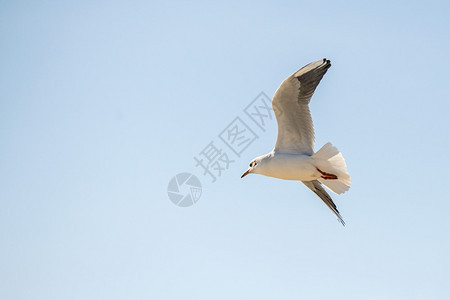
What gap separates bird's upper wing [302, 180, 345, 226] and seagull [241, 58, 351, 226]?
1.27 feet

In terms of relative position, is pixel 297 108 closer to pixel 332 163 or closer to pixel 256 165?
pixel 332 163

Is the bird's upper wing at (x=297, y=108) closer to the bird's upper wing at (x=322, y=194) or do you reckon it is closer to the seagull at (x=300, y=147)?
the seagull at (x=300, y=147)

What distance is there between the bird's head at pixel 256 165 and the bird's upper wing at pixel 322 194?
2.91 feet

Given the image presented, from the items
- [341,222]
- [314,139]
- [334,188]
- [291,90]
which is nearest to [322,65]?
[291,90]

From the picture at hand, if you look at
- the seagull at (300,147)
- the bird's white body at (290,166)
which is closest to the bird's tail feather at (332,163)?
the seagull at (300,147)

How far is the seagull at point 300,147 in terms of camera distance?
26.0 feet

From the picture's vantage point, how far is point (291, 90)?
789cm

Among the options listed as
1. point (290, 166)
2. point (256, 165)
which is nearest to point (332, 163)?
point (290, 166)

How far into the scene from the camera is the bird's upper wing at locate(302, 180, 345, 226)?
8.80 meters

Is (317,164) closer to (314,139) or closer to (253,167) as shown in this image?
(314,139)

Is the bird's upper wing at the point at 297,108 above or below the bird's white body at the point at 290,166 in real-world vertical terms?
above

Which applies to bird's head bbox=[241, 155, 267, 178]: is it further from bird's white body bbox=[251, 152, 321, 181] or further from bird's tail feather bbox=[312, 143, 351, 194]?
bird's tail feather bbox=[312, 143, 351, 194]

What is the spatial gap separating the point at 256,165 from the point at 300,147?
25.9 inches

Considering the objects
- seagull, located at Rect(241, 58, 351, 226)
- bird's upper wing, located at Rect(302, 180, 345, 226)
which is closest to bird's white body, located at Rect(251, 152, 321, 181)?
seagull, located at Rect(241, 58, 351, 226)
